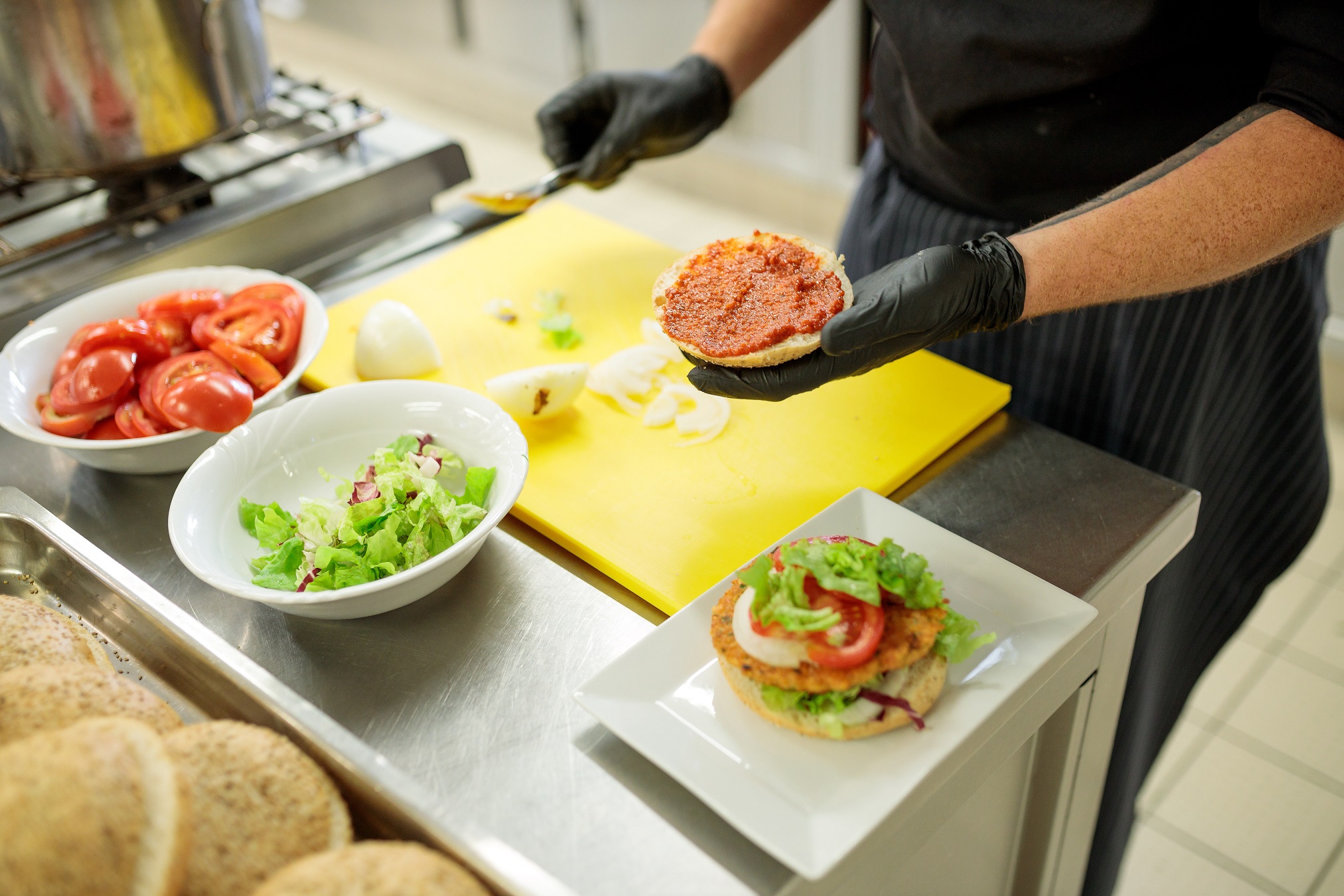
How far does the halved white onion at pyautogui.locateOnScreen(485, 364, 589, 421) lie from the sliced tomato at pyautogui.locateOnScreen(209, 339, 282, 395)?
0.92 ft

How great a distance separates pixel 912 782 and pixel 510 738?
38cm

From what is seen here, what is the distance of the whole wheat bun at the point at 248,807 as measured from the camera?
2.51ft

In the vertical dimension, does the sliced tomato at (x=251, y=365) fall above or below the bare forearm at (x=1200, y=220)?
below

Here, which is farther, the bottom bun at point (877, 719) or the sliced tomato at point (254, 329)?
the sliced tomato at point (254, 329)

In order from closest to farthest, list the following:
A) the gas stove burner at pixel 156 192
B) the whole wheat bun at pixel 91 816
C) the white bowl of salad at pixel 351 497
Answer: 1. the whole wheat bun at pixel 91 816
2. the white bowl of salad at pixel 351 497
3. the gas stove burner at pixel 156 192

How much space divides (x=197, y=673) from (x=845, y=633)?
62 cm

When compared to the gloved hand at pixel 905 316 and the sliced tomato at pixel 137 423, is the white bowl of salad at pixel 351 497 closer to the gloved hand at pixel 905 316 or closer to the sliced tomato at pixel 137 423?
the sliced tomato at pixel 137 423

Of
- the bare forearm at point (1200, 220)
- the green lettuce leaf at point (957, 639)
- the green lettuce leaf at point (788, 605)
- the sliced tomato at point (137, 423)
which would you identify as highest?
the bare forearm at point (1200, 220)

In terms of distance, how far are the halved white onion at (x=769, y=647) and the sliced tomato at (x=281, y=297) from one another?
819 mm

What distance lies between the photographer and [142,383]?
1.34 m

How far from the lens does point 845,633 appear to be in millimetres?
916

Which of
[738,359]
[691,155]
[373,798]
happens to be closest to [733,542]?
[738,359]

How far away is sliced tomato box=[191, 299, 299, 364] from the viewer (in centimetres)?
139

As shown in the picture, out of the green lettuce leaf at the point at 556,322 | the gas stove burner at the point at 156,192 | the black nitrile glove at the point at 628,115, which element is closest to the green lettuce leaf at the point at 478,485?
the green lettuce leaf at the point at 556,322
